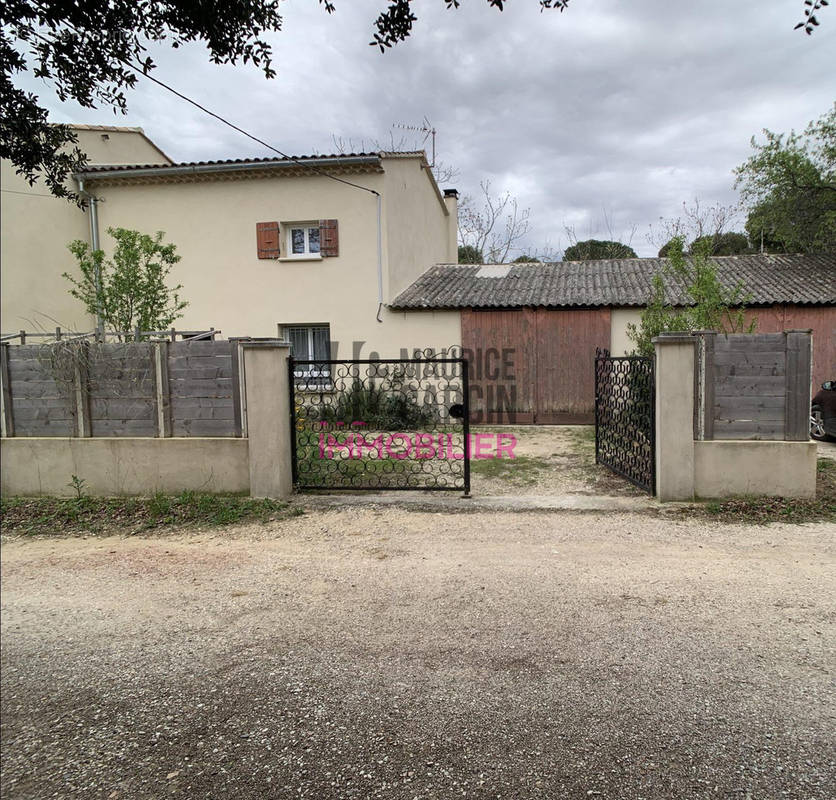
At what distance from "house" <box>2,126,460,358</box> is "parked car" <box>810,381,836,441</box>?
700 centimetres

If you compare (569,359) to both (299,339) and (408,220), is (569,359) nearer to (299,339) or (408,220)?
(408,220)

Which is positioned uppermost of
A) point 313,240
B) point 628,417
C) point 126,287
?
point 313,240

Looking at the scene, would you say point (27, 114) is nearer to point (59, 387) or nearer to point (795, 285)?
point (59, 387)

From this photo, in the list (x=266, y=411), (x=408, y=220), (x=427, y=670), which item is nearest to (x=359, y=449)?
(x=266, y=411)

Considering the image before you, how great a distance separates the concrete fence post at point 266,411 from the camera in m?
6.13

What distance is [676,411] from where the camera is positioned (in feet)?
18.9

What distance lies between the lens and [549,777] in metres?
2.12

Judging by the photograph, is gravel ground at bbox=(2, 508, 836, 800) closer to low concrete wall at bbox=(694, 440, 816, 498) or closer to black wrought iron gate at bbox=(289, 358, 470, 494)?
low concrete wall at bbox=(694, 440, 816, 498)

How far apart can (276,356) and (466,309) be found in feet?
24.1

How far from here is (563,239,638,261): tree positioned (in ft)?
83.6

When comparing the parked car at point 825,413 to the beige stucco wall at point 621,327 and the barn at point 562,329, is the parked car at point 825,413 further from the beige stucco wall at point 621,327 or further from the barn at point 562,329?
the beige stucco wall at point 621,327

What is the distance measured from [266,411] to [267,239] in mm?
8019

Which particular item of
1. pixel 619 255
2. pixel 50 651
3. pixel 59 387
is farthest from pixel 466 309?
pixel 619 255

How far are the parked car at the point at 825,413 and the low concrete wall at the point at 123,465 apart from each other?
8.83 meters
